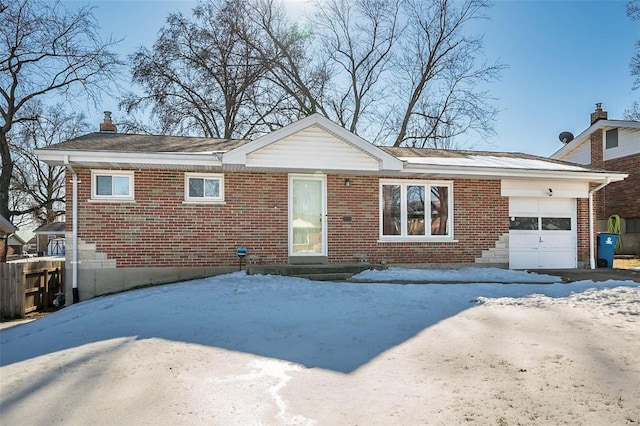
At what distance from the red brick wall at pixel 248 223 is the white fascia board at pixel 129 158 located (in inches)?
21.0

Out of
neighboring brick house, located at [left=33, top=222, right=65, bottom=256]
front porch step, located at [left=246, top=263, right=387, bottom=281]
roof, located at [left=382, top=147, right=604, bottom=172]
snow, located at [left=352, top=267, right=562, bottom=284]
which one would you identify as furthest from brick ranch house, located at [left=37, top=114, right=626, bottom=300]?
neighboring brick house, located at [left=33, top=222, right=65, bottom=256]

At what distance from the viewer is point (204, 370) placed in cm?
414

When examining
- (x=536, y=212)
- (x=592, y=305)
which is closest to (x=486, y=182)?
(x=536, y=212)

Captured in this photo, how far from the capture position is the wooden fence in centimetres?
901

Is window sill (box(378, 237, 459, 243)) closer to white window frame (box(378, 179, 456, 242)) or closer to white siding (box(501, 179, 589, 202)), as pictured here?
white window frame (box(378, 179, 456, 242))

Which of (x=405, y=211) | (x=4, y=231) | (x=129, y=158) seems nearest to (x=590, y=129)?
(x=405, y=211)

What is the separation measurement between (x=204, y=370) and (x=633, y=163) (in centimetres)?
2134

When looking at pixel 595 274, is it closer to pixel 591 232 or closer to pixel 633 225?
pixel 591 232

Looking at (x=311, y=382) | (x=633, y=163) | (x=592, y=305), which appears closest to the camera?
(x=311, y=382)

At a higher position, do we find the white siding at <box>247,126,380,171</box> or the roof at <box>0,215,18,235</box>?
the white siding at <box>247,126,380,171</box>

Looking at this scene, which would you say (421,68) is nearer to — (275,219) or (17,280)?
(275,219)

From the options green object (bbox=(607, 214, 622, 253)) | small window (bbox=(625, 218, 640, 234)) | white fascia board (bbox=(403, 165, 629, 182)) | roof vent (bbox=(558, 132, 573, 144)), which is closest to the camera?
white fascia board (bbox=(403, 165, 629, 182))

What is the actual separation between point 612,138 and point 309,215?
56.8 ft

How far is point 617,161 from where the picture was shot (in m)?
19.1
